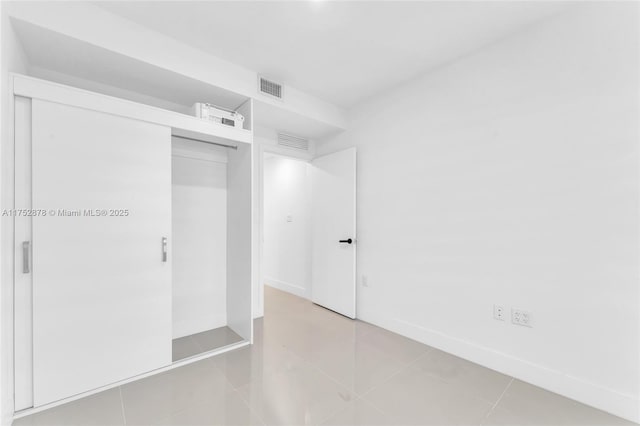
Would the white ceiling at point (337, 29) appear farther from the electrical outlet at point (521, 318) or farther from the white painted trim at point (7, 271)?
the electrical outlet at point (521, 318)

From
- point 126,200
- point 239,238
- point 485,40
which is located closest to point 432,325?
point 239,238

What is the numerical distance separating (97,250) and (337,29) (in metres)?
2.42

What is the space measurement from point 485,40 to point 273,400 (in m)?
3.19

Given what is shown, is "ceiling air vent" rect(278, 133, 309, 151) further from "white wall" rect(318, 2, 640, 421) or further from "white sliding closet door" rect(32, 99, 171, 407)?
"white sliding closet door" rect(32, 99, 171, 407)

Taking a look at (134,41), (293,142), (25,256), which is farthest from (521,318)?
(134,41)

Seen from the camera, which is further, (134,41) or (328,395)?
(134,41)

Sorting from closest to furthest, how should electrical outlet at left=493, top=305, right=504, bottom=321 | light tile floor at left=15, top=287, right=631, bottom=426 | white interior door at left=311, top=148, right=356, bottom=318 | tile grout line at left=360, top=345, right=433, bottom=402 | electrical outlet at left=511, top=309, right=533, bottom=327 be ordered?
1. light tile floor at left=15, top=287, right=631, bottom=426
2. tile grout line at left=360, top=345, right=433, bottom=402
3. electrical outlet at left=511, top=309, right=533, bottom=327
4. electrical outlet at left=493, top=305, right=504, bottom=321
5. white interior door at left=311, top=148, right=356, bottom=318

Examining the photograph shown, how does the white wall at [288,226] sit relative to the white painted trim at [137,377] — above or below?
above

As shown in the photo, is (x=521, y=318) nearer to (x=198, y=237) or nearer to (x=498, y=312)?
(x=498, y=312)

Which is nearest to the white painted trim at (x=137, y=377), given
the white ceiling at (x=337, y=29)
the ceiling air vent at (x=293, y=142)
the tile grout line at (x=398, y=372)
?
the tile grout line at (x=398, y=372)

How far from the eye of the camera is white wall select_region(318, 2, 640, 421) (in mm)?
1686

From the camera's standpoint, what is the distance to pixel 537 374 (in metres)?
1.94

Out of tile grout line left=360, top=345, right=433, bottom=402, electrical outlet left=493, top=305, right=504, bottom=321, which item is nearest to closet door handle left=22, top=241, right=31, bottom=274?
tile grout line left=360, top=345, right=433, bottom=402

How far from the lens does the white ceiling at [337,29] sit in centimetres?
186
